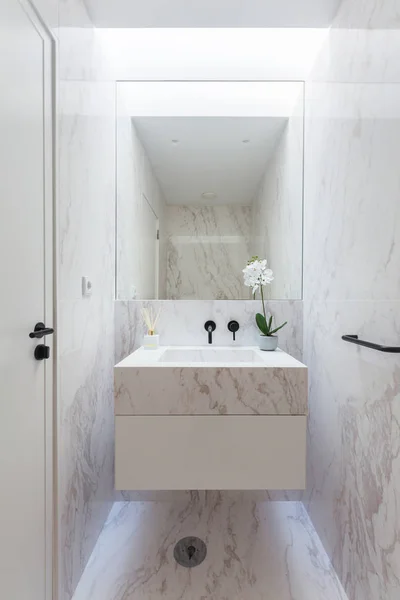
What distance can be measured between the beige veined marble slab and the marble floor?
0.72 metres

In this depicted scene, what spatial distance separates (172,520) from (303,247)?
154cm

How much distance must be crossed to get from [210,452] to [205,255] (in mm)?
994

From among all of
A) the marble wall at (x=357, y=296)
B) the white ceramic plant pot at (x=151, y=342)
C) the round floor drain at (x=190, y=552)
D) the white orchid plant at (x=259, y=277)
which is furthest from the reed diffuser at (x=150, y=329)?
the round floor drain at (x=190, y=552)

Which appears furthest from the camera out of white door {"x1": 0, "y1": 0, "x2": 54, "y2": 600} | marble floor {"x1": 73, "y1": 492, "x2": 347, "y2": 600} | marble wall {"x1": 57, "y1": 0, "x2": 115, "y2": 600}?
marble floor {"x1": 73, "y1": 492, "x2": 347, "y2": 600}

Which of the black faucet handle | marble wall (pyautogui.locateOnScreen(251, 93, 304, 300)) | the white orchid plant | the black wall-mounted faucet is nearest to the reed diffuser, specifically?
the black wall-mounted faucet

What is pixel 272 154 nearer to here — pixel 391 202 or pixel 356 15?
pixel 356 15

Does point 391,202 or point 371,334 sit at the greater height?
point 391,202

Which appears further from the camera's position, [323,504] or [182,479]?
[323,504]

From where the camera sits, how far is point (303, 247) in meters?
1.82

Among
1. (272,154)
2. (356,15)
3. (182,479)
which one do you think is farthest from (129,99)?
(182,479)

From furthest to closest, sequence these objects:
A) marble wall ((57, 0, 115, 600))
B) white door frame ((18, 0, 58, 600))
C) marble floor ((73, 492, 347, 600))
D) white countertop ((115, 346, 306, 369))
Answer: white countertop ((115, 346, 306, 369)), marble floor ((73, 492, 347, 600)), marble wall ((57, 0, 115, 600)), white door frame ((18, 0, 58, 600))

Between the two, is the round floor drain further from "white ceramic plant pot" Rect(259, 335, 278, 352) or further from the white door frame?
"white ceramic plant pot" Rect(259, 335, 278, 352)

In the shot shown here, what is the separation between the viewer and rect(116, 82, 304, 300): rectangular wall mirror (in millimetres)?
1815

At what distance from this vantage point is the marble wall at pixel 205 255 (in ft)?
5.94
